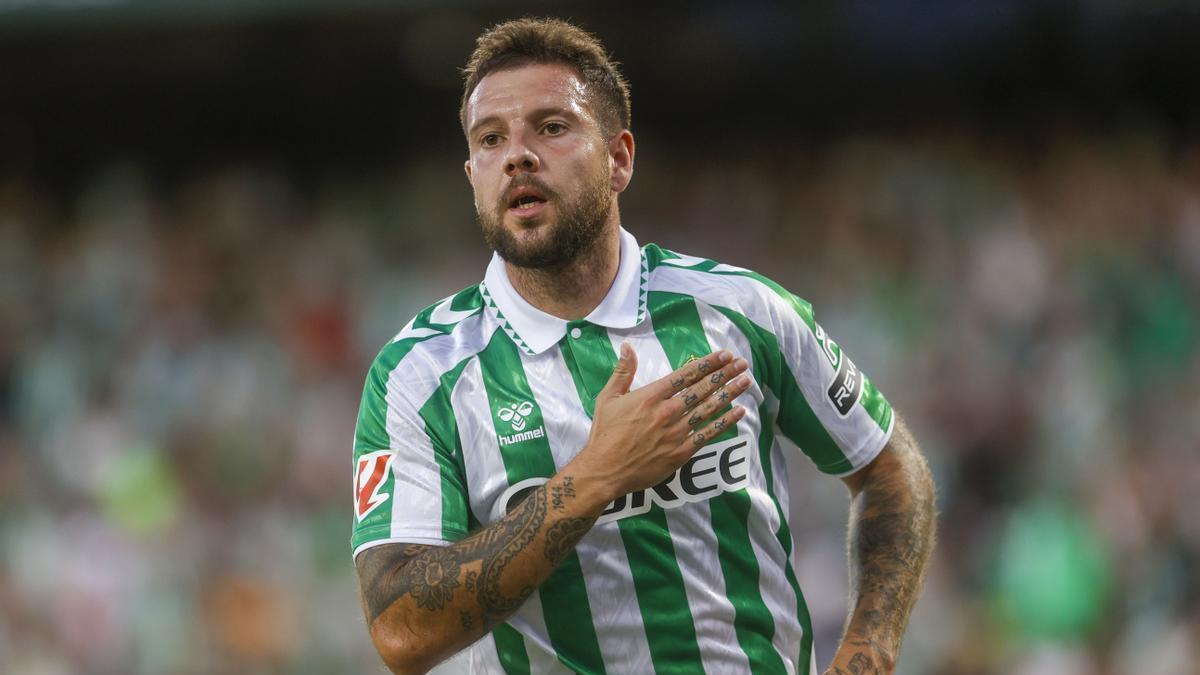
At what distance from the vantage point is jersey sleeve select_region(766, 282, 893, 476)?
3.30 m

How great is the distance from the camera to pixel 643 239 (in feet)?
33.8

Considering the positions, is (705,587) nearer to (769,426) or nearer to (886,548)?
(769,426)

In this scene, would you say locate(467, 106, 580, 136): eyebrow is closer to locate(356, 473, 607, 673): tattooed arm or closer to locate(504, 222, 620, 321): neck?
locate(504, 222, 620, 321): neck

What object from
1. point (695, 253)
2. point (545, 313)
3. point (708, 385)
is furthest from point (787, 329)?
point (695, 253)

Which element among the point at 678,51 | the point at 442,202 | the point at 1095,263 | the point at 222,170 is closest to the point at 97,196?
the point at 222,170

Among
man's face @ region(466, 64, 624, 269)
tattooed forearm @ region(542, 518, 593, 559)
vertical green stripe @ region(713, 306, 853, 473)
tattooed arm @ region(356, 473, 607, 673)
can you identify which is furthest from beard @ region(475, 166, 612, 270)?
tattooed forearm @ region(542, 518, 593, 559)

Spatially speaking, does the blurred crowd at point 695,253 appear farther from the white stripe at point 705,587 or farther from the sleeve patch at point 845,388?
the white stripe at point 705,587

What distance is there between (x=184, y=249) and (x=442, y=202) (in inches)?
80.2

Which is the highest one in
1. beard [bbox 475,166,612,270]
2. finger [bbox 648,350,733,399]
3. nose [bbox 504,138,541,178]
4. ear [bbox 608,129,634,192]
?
ear [bbox 608,129,634,192]

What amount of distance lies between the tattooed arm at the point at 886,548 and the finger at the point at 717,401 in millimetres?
683

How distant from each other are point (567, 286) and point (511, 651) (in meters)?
0.82

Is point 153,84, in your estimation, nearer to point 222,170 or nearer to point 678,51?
point 222,170

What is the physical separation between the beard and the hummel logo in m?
0.32

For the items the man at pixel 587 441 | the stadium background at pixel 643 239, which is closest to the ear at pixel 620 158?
the man at pixel 587 441
